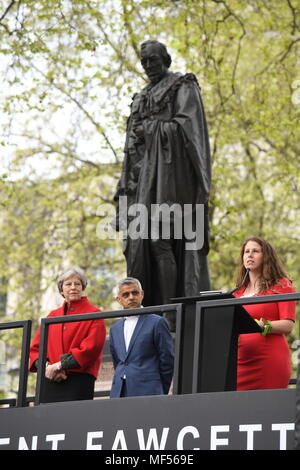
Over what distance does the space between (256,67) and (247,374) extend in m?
16.8

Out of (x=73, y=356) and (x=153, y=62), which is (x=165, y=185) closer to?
(x=153, y=62)

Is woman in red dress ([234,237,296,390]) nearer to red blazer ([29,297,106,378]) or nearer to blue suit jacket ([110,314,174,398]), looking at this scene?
blue suit jacket ([110,314,174,398])

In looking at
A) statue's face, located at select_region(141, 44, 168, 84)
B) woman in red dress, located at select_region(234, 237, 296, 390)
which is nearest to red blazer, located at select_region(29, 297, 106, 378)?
woman in red dress, located at select_region(234, 237, 296, 390)

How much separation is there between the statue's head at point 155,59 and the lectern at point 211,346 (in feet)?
12.6

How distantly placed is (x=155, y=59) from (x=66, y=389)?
4052 mm

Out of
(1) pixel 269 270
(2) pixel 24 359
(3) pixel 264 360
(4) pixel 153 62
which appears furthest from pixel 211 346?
(4) pixel 153 62

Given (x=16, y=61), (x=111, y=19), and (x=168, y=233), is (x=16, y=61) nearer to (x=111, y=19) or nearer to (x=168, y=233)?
(x=111, y=19)

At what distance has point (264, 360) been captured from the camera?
277 inches

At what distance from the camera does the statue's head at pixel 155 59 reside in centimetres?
1021

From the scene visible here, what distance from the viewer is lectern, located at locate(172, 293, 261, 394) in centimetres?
694

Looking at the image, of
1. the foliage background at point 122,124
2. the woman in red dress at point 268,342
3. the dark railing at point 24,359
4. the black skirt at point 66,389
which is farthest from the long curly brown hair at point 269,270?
the foliage background at point 122,124

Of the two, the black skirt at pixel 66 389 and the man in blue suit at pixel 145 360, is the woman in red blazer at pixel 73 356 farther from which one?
the man in blue suit at pixel 145 360

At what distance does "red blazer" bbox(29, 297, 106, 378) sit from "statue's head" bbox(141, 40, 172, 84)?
3221 mm

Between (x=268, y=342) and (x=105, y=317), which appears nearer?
(x=268, y=342)
